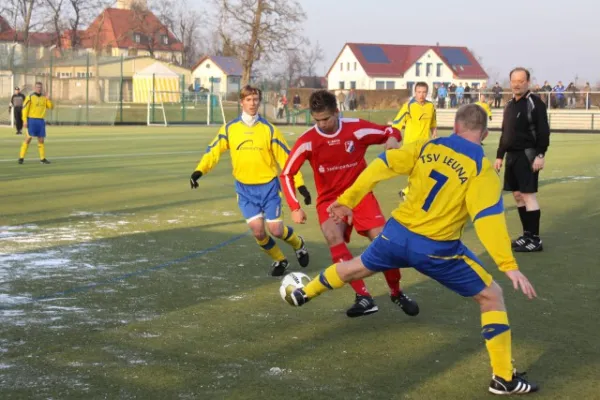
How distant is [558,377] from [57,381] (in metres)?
3.07

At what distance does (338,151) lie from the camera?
6734 millimetres

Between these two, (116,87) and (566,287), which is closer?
(566,287)

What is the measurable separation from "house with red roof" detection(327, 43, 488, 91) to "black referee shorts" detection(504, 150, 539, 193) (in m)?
104

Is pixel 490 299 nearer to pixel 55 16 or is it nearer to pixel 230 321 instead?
pixel 230 321

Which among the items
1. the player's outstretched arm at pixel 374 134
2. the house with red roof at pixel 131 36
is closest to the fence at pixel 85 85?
the house with red roof at pixel 131 36

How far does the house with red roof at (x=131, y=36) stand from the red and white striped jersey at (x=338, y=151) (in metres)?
69.7

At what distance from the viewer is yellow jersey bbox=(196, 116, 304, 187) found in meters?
8.19

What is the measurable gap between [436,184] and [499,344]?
3.29ft

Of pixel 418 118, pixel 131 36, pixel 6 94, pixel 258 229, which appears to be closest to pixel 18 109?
pixel 6 94

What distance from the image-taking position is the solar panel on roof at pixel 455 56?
4599 inches

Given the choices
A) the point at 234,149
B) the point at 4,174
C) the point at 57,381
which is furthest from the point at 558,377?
the point at 4,174

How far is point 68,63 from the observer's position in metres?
44.3

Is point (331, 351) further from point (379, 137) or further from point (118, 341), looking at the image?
point (379, 137)

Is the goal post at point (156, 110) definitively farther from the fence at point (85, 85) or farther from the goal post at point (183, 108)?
the fence at point (85, 85)
